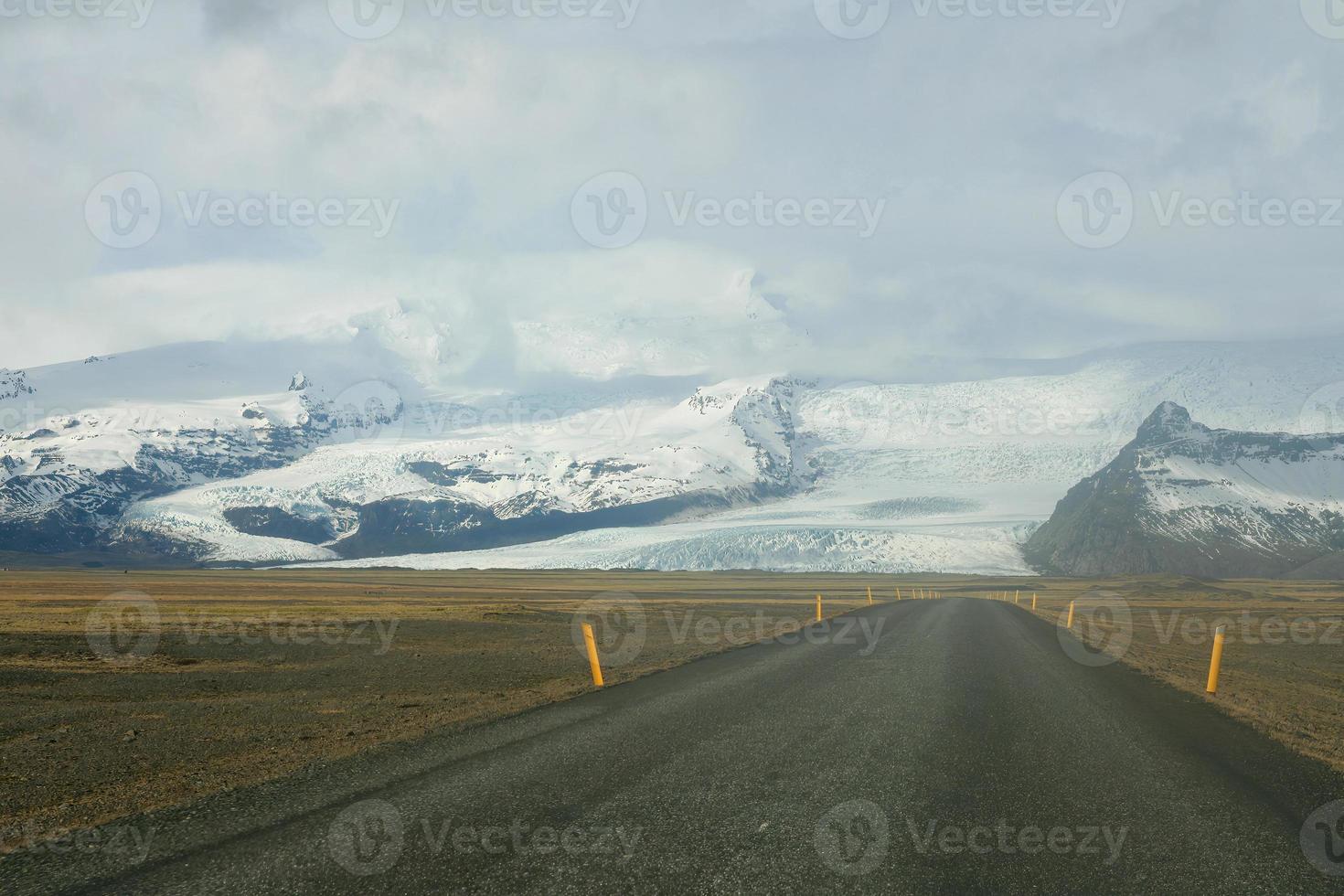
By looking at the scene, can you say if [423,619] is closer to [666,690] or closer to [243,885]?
[666,690]

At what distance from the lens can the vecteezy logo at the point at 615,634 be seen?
23.9 metres

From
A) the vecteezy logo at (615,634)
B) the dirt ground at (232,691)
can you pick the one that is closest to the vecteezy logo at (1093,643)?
the dirt ground at (232,691)

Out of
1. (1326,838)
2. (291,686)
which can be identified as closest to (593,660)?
(291,686)

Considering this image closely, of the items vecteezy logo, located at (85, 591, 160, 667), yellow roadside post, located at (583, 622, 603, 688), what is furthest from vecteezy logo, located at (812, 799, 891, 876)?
vecteezy logo, located at (85, 591, 160, 667)

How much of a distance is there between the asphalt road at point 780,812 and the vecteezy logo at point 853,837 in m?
0.02

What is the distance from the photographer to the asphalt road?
6.17 meters

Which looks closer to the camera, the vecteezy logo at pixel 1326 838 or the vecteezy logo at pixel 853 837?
the vecteezy logo at pixel 853 837

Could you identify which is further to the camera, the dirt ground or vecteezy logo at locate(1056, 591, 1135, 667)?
vecteezy logo at locate(1056, 591, 1135, 667)

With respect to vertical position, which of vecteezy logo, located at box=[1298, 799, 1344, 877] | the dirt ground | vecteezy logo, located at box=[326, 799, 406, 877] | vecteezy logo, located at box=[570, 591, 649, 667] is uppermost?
vecteezy logo, located at box=[326, 799, 406, 877]

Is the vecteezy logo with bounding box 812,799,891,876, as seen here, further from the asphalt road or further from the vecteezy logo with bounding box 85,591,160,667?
the vecteezy logo with bounding box 85,591,160,667

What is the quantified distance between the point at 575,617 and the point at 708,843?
127ft

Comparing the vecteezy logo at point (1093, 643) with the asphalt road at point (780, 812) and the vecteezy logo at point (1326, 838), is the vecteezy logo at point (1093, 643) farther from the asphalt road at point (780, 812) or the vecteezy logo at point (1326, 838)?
the vecteezy logo at point (1326, 838)

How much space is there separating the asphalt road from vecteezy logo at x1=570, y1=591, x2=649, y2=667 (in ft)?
35.3

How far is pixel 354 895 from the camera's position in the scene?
228 inches
